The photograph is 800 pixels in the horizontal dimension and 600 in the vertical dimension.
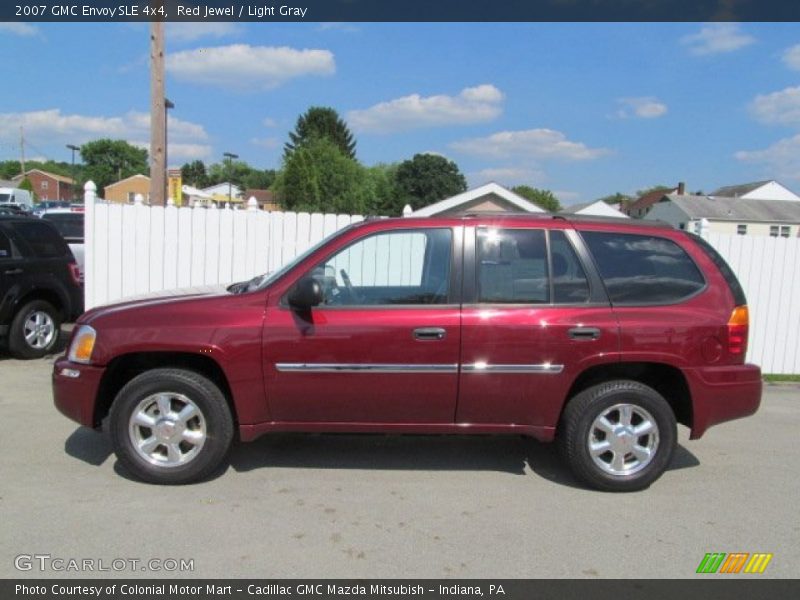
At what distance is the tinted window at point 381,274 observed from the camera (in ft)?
14.1

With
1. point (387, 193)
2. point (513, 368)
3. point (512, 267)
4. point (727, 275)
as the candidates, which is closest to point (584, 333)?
point (513, 368)

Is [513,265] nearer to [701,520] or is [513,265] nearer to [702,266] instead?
[702,266]

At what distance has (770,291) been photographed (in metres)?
8.45

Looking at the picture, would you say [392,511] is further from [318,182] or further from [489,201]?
[318,182]

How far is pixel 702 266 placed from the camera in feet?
14.5

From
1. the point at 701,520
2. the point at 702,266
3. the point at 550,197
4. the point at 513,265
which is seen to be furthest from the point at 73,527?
the point at 550,197

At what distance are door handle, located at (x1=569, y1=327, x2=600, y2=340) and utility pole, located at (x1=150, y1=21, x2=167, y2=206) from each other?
264 inches

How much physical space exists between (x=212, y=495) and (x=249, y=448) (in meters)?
0.90

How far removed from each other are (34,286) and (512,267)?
633 centimetres

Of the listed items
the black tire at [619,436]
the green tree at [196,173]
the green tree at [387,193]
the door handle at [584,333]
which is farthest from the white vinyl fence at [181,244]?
Answer: the green tree at [196,173]

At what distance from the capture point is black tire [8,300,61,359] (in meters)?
7.70

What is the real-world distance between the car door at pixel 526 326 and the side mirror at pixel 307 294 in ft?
3.11

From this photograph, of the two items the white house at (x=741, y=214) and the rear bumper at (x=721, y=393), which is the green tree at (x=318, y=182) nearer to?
the white house at (x=741, y=214)

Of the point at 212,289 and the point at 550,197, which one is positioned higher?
the point at 550,197
